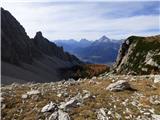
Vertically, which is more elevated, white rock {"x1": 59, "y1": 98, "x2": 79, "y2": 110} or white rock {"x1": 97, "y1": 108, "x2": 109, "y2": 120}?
white rock {"x1": 59, "y1": 98, "x2": 79, "y2": 110}

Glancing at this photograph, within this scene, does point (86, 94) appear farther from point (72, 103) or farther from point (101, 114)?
point (101, 114)

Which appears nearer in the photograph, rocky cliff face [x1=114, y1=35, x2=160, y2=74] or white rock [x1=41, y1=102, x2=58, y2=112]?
white rock [x1=41, y1=102, x2=58, y2=112]

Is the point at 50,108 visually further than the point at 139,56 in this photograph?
No

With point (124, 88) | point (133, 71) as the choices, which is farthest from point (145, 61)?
point (124, 88)

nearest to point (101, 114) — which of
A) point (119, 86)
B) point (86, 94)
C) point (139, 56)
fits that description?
point (86, 94)

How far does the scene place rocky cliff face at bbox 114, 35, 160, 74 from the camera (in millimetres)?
135250

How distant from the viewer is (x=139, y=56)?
15225cm

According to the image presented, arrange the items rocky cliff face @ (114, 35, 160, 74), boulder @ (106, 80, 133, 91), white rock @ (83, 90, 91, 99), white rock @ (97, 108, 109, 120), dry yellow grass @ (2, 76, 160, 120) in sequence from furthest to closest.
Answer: rocky cliff face @ (114, 35, 160, 74), boulder @ (106, 80, 133, 91), white rock @ (83, 90, 91, 99), dry yellow grass @ (2, 76, 160, 120), white rock @ (97, 108, 109, 120)

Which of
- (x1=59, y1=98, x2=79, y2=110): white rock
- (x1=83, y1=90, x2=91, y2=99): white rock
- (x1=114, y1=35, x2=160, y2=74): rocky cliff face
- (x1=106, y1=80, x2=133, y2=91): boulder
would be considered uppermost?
(x1=106, y1=80, x2=133, y2=91): boulder

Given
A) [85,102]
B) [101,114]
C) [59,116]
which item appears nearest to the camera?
[59,116]

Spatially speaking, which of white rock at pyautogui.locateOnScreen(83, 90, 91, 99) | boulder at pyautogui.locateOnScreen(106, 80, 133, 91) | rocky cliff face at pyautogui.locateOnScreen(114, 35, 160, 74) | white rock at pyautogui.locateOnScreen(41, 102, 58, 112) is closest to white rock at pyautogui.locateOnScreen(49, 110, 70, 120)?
white rock at pyautogui.locateOnScreen(41, 102, 58, 112)

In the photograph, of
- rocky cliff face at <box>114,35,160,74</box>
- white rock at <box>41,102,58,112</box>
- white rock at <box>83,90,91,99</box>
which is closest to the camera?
white rock at <box>41,102,58,112</box>

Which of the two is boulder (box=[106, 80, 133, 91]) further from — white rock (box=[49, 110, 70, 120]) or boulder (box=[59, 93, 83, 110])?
white rock (box=[49, 110, 70, 120])

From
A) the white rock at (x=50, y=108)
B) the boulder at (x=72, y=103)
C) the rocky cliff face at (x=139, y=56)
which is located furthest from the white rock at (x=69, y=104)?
the rocky cliff face at (x=139, y=56)
